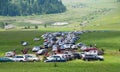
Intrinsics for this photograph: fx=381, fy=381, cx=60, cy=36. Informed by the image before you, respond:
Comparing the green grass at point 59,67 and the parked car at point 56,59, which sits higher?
the green grass at point 59,67

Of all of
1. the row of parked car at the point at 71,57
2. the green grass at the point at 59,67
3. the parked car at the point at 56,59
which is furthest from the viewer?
the row of parked car at the point at 71,57

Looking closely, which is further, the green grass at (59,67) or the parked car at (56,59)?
the parked car at (56,59)

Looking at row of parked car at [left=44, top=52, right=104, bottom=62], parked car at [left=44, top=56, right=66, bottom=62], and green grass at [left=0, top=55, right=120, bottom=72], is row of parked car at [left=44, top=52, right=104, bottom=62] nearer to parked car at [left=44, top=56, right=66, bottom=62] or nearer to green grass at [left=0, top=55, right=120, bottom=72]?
parked car at [left=44, top=56, right=66, bottom=62]

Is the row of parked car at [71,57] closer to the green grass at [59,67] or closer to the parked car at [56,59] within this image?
the parked car at [56,59]

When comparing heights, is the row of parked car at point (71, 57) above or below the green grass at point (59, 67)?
below

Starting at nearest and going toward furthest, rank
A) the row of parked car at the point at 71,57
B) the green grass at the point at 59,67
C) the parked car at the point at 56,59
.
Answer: the green grass at the point at 59,67, the parked car at the point at 56,59, the row of parked car at the point at 71,57

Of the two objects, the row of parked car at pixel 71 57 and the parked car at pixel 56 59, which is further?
the row of parked car at pixel 71 57

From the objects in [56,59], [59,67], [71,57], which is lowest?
[71,57]

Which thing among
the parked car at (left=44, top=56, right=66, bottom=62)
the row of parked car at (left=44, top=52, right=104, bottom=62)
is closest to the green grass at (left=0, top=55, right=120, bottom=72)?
the parked car at (left=44, top=56, right=66, bottom=62)

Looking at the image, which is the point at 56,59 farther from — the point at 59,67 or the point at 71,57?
the point at 59,67

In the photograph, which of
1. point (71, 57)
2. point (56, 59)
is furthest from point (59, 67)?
point (71, 57)

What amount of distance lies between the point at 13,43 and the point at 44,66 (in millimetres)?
59148

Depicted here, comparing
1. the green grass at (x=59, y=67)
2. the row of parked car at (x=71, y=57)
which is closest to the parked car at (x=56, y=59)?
the row of parked car at (x=71, y=57)

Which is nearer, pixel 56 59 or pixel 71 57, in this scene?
pixel 56 59
